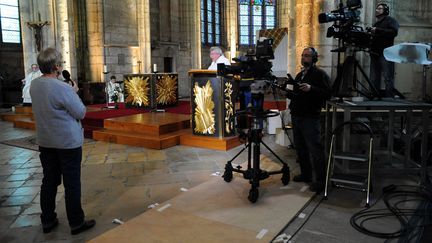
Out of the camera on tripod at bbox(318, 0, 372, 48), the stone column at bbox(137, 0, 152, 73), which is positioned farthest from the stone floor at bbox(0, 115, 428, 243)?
the stone column at bbox(137, 0, 152, 73)

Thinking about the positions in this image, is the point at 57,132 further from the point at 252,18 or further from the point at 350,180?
the point at 252,18

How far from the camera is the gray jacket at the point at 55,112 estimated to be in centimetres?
279

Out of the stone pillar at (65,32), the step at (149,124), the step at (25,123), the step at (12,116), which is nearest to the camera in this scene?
the step at (149,124)

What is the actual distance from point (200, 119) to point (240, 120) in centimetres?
170

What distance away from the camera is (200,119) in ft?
20.7

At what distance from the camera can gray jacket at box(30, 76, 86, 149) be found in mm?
2791

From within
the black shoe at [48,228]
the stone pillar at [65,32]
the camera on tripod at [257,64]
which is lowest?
the black shoe at [48,228]

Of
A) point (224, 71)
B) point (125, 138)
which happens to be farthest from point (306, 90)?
point (125, 138)

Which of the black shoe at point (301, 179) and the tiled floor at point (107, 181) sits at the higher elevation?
the black shoe at point (301, 179)

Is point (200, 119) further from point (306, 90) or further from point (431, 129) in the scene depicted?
point (431, 129)

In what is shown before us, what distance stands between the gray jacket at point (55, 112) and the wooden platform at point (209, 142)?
3.36 m

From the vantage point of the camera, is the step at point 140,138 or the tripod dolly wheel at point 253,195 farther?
the step at point 140,138

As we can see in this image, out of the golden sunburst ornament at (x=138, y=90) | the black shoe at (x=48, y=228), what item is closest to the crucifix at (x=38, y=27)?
the golden sunburst ornament at (x=138, y=90)

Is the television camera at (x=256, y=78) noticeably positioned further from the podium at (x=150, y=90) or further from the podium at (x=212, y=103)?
the podium at (x=150, y=90)
